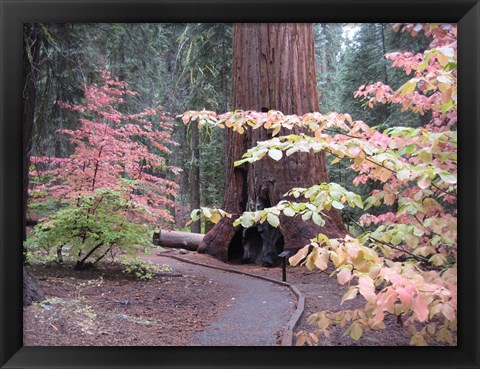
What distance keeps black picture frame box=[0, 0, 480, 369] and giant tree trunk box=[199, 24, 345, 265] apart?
248mm

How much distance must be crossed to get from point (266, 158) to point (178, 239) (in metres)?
0.73

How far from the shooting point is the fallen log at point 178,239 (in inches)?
89.4

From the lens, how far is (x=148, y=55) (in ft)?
7.16

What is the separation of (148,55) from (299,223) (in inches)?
49.1

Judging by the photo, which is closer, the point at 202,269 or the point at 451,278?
the point at 451,278

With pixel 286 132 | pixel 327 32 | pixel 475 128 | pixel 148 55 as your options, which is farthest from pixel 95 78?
pixel 475 128

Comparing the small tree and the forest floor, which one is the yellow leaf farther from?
the small tree

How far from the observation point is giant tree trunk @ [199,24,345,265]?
224 cm

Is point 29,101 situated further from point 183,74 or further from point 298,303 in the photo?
point 298,303

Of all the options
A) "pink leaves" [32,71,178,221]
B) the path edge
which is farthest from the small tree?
the path edge

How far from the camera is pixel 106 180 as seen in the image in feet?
7.38

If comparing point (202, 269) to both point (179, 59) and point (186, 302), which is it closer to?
point (186, 302)
